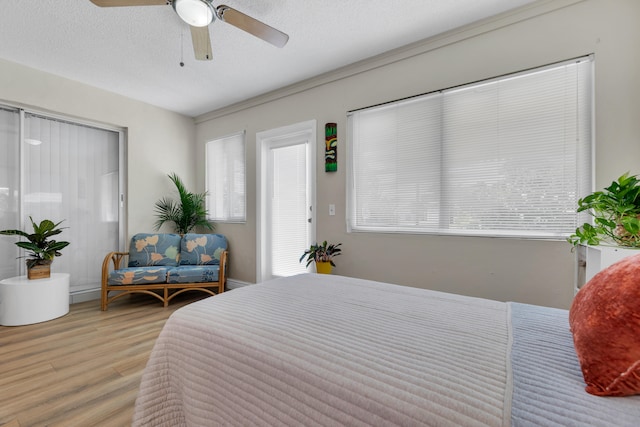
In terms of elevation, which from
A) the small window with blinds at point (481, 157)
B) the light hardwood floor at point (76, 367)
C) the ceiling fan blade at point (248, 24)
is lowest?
the light hardwood floor at point (76, 367)

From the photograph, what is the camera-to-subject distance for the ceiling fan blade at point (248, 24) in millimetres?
1775

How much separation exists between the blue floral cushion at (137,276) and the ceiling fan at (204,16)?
2.44 m

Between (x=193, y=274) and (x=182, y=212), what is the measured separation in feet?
3.85

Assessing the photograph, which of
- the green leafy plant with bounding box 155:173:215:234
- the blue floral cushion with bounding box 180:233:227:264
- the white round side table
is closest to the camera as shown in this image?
the white round side table

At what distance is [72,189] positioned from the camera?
346 cm

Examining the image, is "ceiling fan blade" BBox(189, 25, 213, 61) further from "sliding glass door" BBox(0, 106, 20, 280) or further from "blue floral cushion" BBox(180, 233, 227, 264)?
"sliding glass door" BBox(0, 106, 20, 280)

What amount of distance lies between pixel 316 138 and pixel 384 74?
92 cm

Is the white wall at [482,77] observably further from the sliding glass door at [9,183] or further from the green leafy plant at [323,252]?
the sliding glass door at [9,183]

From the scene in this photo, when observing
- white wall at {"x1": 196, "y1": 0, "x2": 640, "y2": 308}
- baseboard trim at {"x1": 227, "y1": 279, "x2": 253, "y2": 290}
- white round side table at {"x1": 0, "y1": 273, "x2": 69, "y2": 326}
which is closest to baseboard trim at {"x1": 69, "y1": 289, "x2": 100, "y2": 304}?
white round side table at {"x1": 0, "y1": 273, "x2": 69, "y2": 326}

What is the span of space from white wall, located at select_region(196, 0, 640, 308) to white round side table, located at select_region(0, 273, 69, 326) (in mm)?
2759

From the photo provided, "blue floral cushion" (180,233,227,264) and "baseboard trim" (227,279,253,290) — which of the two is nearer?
"blue floral cushion" (180,233,227,264)

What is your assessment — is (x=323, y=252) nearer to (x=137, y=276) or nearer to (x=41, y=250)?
(x=137, y=276)

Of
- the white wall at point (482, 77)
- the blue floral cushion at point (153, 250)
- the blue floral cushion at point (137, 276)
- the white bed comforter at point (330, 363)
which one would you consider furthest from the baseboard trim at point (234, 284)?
the white bed comforter at point (330, 363)

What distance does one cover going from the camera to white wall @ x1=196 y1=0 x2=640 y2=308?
1.85 metres
